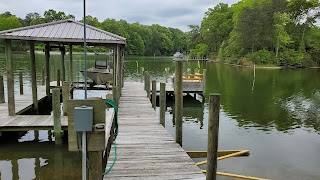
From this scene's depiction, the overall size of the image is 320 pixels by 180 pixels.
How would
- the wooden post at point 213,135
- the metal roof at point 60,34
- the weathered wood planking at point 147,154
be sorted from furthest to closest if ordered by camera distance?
the metal roof at point 60,34 → the weathered wood planking at point 147,154 → the wooden post at point 213,135

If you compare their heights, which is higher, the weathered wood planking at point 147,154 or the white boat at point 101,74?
the white boat at point 101,74

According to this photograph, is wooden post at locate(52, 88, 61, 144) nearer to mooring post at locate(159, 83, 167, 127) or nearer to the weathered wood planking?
the weathered wood planking

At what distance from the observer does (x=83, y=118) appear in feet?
11.1

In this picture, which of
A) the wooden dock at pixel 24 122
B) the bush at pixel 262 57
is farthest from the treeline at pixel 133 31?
the wooden dock at pixel 24 122

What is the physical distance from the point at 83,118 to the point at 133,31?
9995 centimetres

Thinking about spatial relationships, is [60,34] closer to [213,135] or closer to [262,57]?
[213,135]

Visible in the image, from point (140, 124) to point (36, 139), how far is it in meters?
3.75

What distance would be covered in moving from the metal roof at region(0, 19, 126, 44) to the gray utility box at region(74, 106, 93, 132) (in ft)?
22.4

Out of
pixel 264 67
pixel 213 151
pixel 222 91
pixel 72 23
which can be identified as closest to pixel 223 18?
pixel 264 67

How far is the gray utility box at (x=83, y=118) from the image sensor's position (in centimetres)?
334

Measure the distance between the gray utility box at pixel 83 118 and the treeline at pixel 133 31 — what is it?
258ft

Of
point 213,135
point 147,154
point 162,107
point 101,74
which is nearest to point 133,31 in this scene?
point 101,74

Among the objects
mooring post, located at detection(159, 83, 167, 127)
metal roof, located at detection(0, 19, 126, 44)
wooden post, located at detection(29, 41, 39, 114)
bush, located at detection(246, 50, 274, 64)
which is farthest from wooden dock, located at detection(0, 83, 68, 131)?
bush, located at detection(246, 50, 274, 64)

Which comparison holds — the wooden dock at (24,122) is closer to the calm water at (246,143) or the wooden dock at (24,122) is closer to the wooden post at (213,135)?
the calm water at (246,143)
